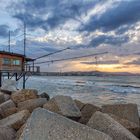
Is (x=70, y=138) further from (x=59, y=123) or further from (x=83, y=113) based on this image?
(x=83, y=113)

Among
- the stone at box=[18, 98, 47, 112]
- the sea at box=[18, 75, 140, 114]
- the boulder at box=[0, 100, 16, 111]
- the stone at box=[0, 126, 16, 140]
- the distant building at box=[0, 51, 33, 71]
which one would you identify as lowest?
the sea at box=[18, 75, 140, 114]

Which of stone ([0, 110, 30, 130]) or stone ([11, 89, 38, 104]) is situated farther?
stone ([11, 89, 38, 104])

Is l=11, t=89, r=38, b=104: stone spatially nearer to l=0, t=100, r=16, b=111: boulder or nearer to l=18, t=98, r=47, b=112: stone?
l=0, t=100, r=16, b=111: boulder

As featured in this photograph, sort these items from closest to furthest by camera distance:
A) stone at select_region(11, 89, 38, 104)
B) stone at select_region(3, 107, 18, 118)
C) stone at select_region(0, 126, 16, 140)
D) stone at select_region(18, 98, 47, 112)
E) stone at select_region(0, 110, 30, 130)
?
stone at select_region(0, 126, 16, 140), stone at select_region(0, 110, 30, 130), stone at select_region(18, 98, 47, 112), stone at select_region(3, 107, 18, 118), stone at select_region(11, 89, 38, 104)

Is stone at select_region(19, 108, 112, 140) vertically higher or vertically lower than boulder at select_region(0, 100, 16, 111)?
A: higher

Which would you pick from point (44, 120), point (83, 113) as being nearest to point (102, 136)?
point (44, 120)

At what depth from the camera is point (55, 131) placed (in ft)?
20.8

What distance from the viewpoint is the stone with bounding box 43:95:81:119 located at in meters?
10.2

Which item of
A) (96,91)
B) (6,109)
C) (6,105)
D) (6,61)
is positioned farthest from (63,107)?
(96,91)

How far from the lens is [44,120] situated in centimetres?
664

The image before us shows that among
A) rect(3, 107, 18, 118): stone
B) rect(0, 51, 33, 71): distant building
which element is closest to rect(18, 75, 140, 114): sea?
rect(0, 51, 33, 71): distant building

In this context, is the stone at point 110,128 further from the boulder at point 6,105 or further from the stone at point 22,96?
the stone at point 22,96

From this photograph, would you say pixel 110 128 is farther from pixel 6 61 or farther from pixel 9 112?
pixel 6 61

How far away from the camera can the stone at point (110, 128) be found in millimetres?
7884
